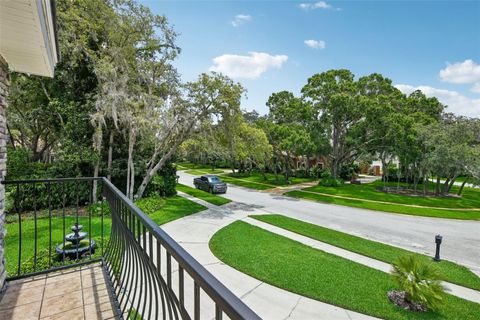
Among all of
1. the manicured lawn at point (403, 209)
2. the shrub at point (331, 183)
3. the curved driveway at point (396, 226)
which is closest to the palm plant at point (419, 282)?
the curved driveway at point (396, 226)

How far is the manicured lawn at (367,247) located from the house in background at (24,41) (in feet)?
23.1

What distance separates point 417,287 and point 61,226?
10324 mm

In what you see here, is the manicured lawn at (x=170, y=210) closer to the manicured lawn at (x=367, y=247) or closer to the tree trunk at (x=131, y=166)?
the tree trunk at (x=131, y=166)

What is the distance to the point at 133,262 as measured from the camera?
2.11 m

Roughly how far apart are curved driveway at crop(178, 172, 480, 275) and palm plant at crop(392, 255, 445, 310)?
325 cm

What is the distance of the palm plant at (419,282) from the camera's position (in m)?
4.57

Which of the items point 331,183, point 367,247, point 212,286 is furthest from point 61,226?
point 331,183

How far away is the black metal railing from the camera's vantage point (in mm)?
916

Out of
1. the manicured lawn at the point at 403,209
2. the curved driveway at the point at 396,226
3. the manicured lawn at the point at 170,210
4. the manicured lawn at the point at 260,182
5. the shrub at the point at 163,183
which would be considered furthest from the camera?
the manicured lawn at the point at 260,182

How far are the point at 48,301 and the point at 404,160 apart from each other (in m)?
21.9

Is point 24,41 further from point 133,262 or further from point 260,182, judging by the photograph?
point 260,182

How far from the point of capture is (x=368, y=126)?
65.3ft

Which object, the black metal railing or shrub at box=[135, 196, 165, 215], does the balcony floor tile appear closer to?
the black metal railing

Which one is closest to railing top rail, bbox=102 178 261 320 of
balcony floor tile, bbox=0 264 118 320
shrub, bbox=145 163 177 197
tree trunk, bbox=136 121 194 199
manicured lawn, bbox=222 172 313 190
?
balcony floor tile, bbox=0 264 118 320
